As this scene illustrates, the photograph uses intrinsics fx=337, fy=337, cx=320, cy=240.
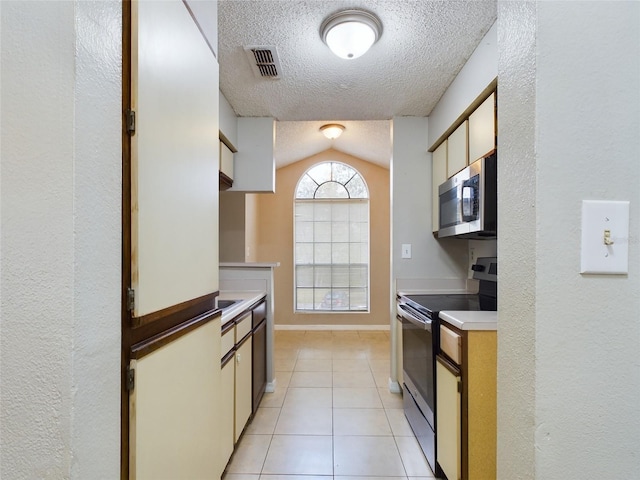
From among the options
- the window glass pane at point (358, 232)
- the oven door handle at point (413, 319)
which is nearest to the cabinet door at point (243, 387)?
the oven door handle at point (413, 319)

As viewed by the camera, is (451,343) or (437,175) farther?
(437,175)

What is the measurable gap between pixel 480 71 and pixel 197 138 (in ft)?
5.00

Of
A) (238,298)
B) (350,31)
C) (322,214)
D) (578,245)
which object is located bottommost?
(238,298)

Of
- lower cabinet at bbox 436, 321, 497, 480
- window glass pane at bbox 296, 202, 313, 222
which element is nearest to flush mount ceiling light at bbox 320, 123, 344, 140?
window glass pane at bbox 296, 202, 313, 222

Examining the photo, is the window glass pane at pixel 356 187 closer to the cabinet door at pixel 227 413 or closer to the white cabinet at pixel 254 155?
the white cabinet at pixel 254 155

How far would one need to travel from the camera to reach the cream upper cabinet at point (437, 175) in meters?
2.50

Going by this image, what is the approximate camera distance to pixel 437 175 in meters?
2.66

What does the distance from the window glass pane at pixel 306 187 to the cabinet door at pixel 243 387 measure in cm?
339

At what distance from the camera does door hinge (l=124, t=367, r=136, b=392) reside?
0.77m

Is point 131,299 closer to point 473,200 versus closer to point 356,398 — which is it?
point 473,200

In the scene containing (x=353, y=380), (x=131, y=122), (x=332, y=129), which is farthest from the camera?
(x=332, y=129)

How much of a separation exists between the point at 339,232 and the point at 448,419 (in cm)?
386

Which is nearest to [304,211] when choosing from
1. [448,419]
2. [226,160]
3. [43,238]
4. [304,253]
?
[304,253]

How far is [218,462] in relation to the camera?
1.42 m
